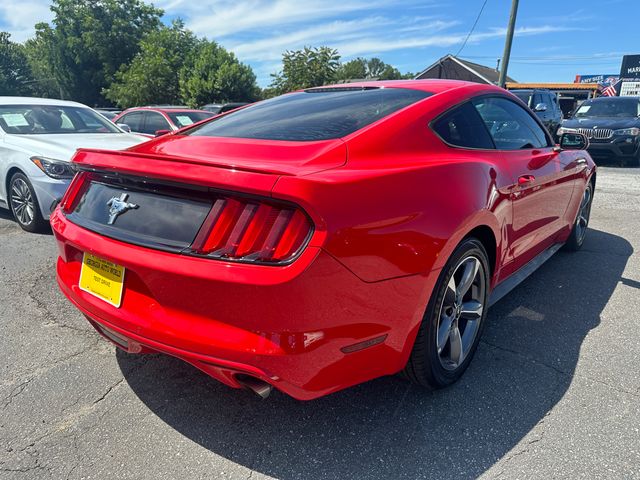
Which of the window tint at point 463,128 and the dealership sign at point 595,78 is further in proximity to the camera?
the dealership sign at point 595,78

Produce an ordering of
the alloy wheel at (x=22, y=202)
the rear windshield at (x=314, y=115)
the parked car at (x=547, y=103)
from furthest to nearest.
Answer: the parked car at (x=547, y=103) → the alloy wheel at (x=22, y=202) → the rear windshield at (x=314, y=115)

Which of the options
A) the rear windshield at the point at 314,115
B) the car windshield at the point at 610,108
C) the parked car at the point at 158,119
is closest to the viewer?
the rear windshield at the point at 314,115

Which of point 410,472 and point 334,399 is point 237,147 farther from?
point 410,472

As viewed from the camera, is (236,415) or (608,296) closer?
(236,415)

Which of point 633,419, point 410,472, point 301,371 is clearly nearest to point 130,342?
point 301,371

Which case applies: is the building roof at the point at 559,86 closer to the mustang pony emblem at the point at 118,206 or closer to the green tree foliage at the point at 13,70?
the mustang pony emblem at the point at 118,206

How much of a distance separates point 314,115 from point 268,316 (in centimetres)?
126

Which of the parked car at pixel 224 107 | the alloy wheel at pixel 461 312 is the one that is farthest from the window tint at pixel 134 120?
the alloy wheel at pixel 461 312

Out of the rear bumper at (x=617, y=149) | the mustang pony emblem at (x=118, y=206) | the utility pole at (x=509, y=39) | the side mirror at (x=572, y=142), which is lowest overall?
the rear bumper at (x=617, y=149)

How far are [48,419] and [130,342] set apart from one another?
2.07ft

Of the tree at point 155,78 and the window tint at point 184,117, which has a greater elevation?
the tree at point 155,78

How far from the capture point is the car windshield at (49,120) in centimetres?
580

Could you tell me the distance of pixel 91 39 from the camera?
44.6 meters

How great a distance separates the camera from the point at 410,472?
1.82 metres
